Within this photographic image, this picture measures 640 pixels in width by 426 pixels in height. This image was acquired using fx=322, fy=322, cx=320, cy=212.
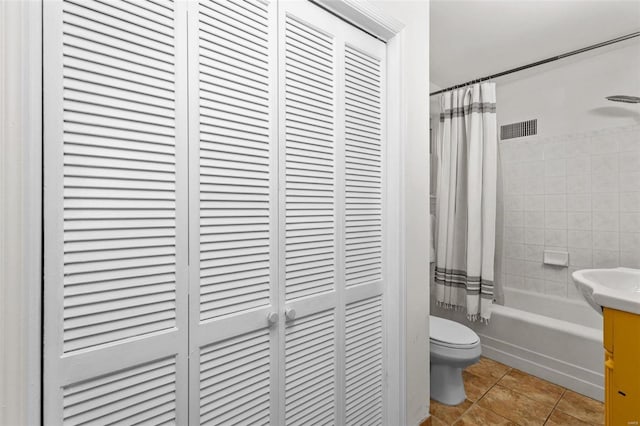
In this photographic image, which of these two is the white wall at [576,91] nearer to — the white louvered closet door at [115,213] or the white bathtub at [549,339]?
the white bathtub at [549,339]

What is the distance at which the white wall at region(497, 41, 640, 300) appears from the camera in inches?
90.0

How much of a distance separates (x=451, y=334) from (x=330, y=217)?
129 centimetres

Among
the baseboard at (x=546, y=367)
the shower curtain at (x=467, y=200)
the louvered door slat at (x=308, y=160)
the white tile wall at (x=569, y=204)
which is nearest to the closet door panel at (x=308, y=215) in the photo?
the louvered door slat at (x=308, y=160)

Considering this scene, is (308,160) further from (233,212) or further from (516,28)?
(516,28)

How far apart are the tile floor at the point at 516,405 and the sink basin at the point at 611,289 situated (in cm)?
80

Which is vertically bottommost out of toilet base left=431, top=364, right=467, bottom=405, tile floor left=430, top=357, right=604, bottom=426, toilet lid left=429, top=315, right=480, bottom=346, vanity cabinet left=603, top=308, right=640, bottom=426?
tile floor left=430, top=357, right=604, bottom=426

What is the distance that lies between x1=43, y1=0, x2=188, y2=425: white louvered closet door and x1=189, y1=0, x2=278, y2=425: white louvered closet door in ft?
0.15

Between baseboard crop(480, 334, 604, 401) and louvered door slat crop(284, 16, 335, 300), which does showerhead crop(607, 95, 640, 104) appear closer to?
baseboard crop(480, 334, 604, 401)

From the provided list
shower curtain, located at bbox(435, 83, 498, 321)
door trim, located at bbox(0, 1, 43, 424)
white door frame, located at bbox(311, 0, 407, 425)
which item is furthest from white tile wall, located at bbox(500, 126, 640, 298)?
door trim, located at bbox(0, 1, 43, 424)

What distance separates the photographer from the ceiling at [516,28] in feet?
6.25

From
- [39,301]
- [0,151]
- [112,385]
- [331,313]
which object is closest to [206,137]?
[0,151]

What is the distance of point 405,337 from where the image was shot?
1.52 meters

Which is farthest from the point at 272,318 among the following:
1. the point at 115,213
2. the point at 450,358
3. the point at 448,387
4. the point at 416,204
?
the point at 448,387

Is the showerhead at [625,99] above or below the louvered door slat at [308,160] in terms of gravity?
above
